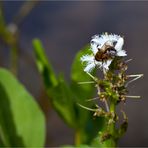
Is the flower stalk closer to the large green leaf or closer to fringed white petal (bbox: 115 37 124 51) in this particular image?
fringed white petal (bbox: 115 37 124 51)

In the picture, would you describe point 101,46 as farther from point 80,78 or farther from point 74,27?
point 74,27

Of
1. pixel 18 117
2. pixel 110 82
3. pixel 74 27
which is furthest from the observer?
pixel 74 27

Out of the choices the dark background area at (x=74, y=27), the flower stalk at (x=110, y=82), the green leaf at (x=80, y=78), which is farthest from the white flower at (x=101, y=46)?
the dark background area at (x=74, y=27)

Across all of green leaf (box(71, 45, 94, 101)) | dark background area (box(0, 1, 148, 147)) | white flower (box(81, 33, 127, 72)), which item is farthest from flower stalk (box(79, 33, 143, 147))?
dark background area (box(0, 1, 148, 147))

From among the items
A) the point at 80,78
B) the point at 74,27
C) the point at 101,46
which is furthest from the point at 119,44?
the point at 74,27

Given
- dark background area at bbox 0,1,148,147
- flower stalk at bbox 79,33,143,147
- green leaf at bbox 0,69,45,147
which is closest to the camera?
flower stalk at bbox 79,33,143,147

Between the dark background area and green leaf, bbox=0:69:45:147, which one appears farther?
the dark background area
